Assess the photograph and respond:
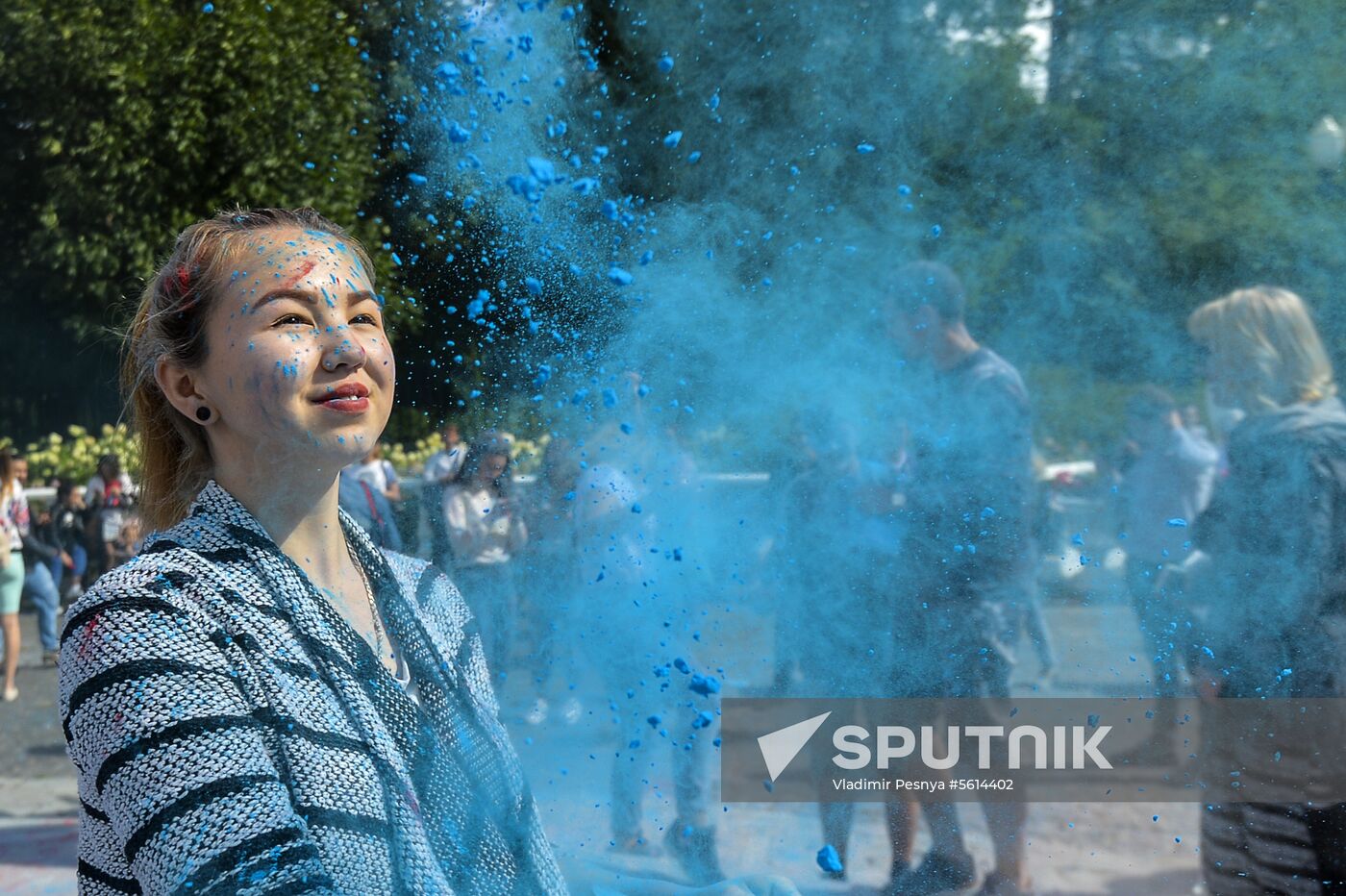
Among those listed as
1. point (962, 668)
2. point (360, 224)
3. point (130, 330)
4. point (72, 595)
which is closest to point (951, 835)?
point (962, 668)

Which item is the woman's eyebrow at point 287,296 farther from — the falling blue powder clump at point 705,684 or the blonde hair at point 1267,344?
the blonde hair at point 1267,344

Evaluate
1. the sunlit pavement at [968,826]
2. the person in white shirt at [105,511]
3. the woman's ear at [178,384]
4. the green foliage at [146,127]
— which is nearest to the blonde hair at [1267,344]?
the sunlit pavement at [968,826]

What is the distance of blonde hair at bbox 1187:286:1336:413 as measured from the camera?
1.90m

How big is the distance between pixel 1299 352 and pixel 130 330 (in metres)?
1.95

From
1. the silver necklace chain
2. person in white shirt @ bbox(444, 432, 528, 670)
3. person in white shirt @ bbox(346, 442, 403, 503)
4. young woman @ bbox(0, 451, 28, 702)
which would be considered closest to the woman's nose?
the silver necklace chain

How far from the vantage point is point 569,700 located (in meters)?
1.81

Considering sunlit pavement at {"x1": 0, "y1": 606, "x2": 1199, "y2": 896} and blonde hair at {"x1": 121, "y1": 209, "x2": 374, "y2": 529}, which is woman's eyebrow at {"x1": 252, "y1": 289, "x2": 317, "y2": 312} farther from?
sunlit pavement at {"x1": 0, "y1": 606, "x2": 1199, "y2": 896}

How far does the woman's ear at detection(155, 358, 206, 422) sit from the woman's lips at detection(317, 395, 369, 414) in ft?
0.58

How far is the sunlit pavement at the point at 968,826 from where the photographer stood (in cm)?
181

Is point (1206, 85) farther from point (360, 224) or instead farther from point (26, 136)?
point (26, 136)

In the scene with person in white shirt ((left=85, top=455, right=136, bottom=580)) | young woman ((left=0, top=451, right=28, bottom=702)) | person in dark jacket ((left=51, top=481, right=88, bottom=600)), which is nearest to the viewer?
young woman ((left=0, top=451, right=28, bottom=702))

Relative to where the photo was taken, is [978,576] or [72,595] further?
[72,595]

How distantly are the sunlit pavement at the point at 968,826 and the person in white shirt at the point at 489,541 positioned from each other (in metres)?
0.17

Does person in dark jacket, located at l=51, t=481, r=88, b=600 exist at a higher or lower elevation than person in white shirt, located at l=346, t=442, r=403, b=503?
lower
